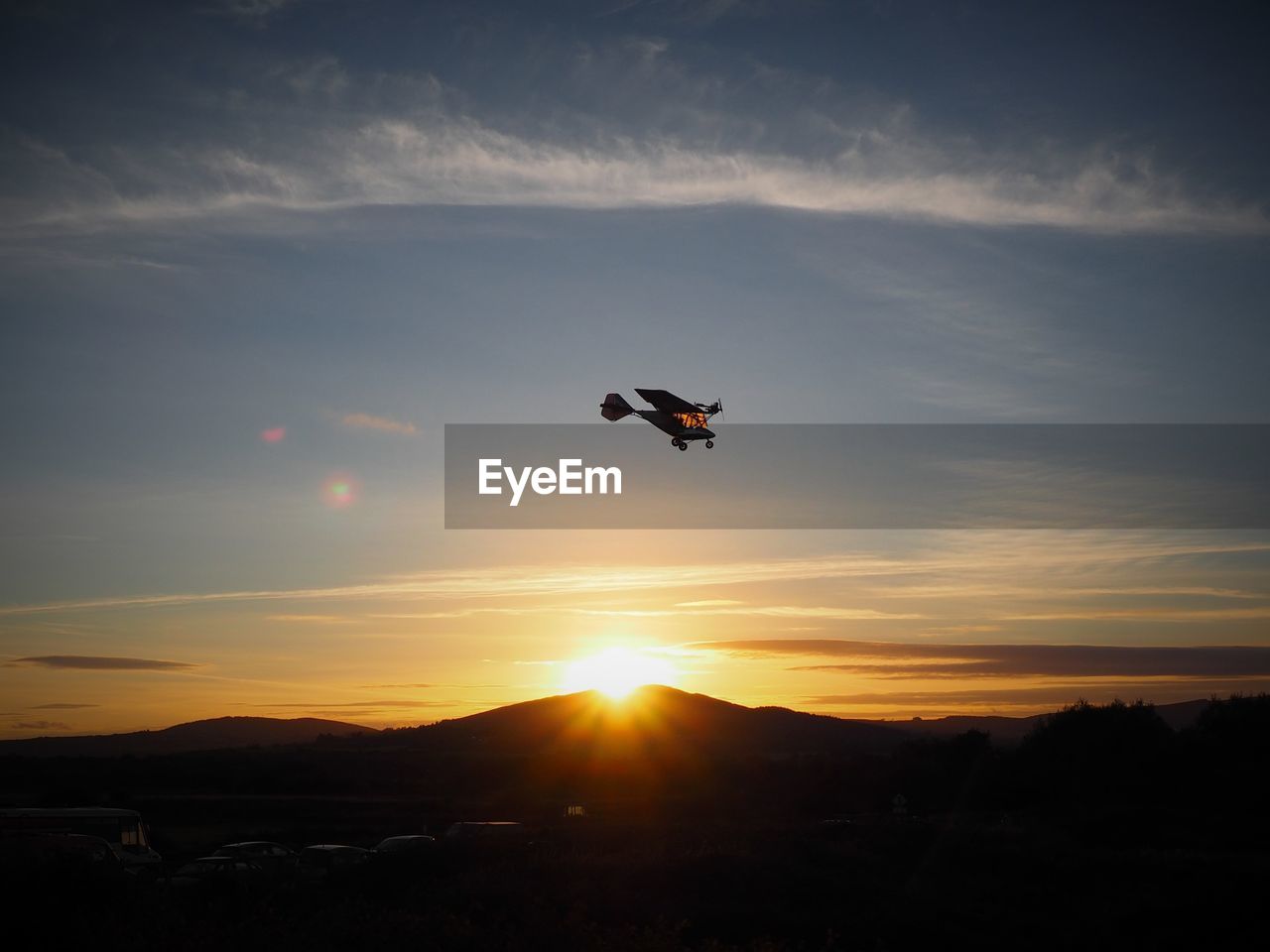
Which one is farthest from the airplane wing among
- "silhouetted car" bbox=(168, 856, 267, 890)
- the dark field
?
"silhouetted car" bbox=(168, 856, 267, 890)

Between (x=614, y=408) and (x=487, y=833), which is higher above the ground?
(x=614, y=408)

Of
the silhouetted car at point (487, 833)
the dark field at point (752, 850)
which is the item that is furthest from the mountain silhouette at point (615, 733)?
the silhouetted car at point (487, 833)

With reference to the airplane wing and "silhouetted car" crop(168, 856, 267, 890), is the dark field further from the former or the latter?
the airplane wing

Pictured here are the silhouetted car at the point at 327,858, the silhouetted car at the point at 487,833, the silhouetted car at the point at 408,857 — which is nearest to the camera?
the silhouetted car at the point at 408,857

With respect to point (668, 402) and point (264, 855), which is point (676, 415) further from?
point (264, 855)

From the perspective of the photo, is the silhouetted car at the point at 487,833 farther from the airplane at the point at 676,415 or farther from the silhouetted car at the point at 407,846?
the airplane at the point at 676,415

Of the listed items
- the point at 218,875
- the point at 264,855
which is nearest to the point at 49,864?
the point at 218,875
